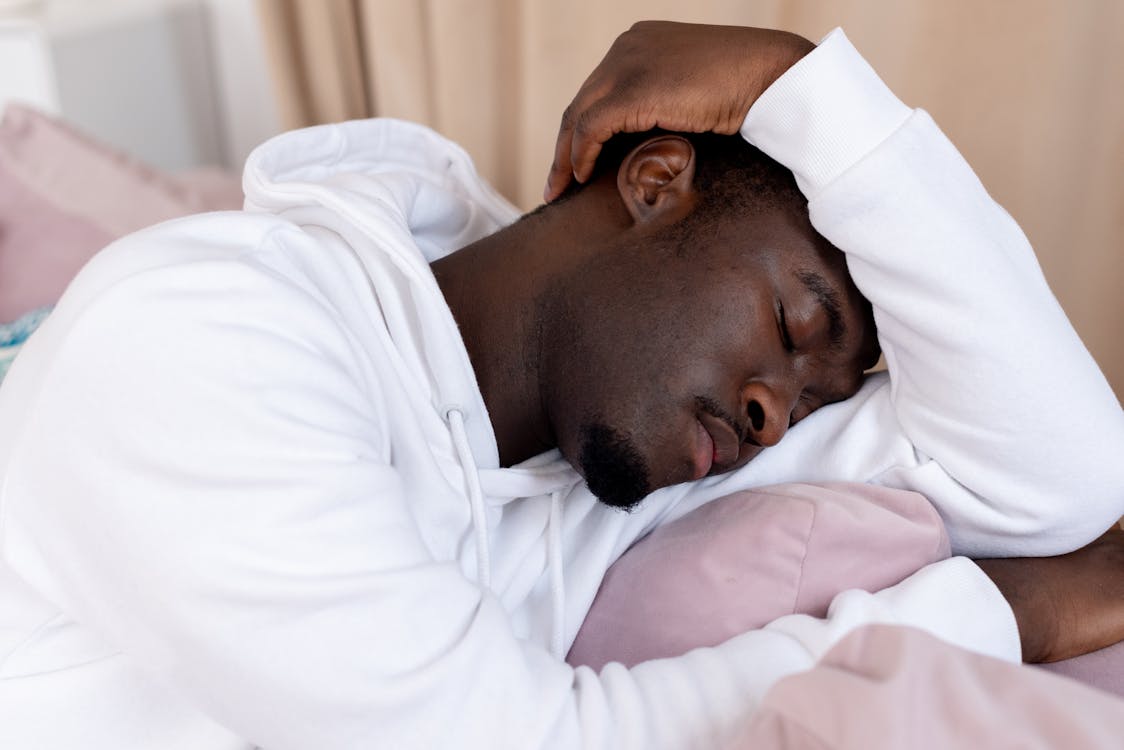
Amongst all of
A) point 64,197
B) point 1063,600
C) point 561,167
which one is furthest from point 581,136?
point 64,197

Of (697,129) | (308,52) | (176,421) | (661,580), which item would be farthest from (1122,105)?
(308,52)

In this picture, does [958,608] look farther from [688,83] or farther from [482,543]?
[688,83]

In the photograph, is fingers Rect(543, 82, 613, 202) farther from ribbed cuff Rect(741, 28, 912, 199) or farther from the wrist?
the wrist

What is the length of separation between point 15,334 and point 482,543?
844 mm

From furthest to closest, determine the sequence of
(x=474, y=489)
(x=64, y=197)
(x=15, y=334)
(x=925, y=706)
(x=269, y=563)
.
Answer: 1. (x=64, y=197)
2. (x=15, y=334)
3. (x=474, y=489)
4. (x=269, y=563)
5. (x=925, y=706)

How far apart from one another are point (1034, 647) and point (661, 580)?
346mm

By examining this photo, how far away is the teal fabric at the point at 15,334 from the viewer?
1.41 m

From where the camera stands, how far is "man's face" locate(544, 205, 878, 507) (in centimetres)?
105

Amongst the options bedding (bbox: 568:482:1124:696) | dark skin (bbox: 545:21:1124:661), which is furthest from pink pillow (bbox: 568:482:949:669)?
dark skin (bbox: 545:21:1124:661)

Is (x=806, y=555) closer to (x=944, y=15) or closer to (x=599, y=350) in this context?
(x=599, y=350)

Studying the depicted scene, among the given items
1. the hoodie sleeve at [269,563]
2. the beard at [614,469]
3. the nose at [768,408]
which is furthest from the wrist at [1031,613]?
the beard at [614,469]

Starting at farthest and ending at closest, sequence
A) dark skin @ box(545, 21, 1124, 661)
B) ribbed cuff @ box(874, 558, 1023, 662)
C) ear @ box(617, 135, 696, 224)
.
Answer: ear @ box(617, 135, 696, 224) → dark skin @ box(545, 21, 1124, 661) → ribbed cuff @ box(874, 558, 1023, 662)

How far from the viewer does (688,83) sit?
1045 millimetres

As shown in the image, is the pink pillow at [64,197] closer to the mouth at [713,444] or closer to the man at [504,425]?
the man at [504,425]
